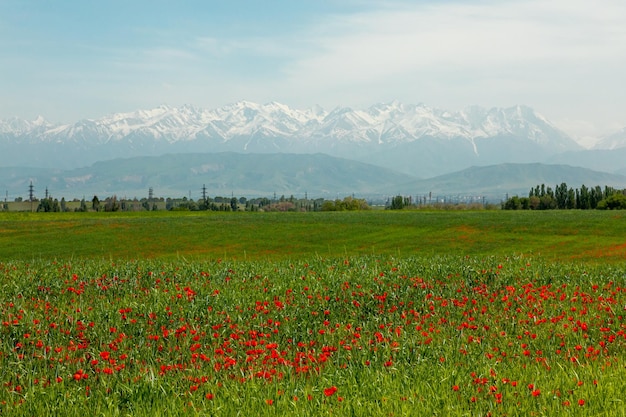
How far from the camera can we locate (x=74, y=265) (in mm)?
24750

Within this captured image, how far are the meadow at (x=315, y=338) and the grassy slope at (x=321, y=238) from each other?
1876 cm

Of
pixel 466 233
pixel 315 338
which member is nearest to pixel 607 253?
pixel 466 233

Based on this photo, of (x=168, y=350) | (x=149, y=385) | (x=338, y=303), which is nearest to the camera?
(x=149, y=385)

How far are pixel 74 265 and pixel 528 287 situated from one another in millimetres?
16153

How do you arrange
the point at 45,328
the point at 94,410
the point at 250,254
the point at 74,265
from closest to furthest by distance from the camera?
the point at 94,410
the point at 45,328
the point at 74,265
the point at 250,254

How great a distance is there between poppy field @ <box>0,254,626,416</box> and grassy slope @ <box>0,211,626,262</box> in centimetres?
1931

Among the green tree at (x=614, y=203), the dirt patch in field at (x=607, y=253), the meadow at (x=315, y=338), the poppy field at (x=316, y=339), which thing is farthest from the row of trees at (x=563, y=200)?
the poppy field at (x=316, y=339)

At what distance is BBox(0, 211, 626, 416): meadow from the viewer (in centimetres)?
952

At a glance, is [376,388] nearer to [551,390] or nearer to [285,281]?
[551,390]

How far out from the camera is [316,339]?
46.9 ft

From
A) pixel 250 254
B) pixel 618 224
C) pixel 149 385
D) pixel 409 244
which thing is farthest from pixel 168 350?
pixel 618 224

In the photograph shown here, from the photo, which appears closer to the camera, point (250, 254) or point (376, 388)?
point (376, 388)

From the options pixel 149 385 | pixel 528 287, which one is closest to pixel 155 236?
pixel 528 287

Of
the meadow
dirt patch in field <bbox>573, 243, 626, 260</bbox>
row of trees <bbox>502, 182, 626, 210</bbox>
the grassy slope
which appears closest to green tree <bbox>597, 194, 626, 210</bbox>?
row of trees <bbox>502, 182, 626, 210</bbox>
